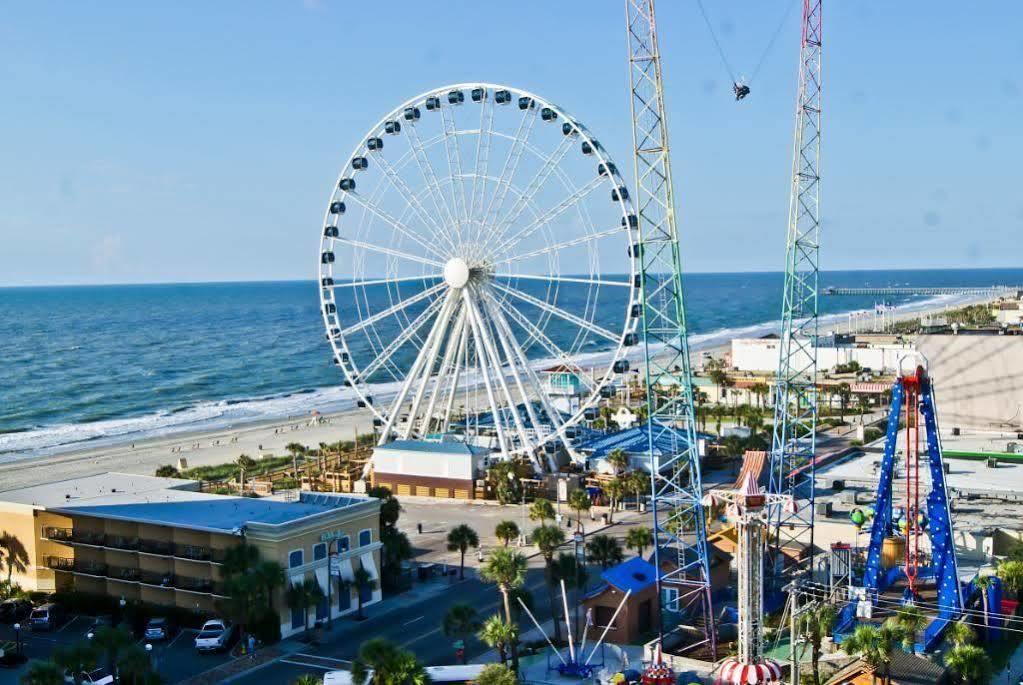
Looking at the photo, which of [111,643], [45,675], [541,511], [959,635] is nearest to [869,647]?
[959,635]

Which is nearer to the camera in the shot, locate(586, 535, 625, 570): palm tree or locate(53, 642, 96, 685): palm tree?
locate(53, 642, 96, 685): palm tree

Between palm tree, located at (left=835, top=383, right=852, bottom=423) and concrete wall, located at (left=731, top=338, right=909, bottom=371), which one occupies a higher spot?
concrete wall, located at (left=731, top=338, right=909, bottom=371)

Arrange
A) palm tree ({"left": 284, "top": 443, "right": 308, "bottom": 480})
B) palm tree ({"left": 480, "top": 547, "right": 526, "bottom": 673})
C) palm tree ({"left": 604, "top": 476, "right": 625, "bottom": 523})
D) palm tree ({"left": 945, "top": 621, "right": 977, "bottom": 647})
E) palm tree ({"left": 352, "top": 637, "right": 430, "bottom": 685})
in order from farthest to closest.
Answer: palm tree ({"left": 284, "top": 443, "right": 308, "bottom": 480}) < palm tree ({"left": 604, "top": 476, "right": 625, "bottom": 523}) < palm tree ({"left": 480, "top": 547, "right": 526, "bottom": 673}) < palm tree ({"left": 945, "top": 621, "right": 977, "bottom": 647}) < palm tree ({"left": 352, "top": 637, "right": 430, "bottom": 685})

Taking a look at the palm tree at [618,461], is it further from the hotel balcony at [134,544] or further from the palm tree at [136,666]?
the palm tree at [136,666]

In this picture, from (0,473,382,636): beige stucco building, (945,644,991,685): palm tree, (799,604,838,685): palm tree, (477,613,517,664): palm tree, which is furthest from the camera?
(0,473,382,636): beige stucco building

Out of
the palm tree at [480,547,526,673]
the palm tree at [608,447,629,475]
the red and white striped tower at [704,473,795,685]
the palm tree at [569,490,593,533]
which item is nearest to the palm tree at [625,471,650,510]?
the palm tree at [608,447,629,475]

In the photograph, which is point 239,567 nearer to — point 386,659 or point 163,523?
point 163,523

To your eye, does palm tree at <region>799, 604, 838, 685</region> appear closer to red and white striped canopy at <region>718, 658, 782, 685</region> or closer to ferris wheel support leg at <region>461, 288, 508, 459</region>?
red and white striped canopy at <region>718, 658, 782, 685</region>
